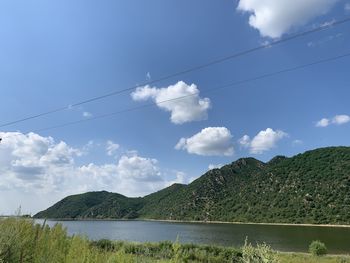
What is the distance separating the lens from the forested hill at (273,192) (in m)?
114

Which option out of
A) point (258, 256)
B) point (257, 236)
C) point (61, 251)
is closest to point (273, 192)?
point (257, 236)

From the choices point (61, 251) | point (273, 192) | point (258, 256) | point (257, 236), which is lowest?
point (258, 256)

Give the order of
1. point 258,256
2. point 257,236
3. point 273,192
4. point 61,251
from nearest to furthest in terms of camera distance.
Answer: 1. point 61,251
2. point 258,256
3. point 257,236
4. point 273,192

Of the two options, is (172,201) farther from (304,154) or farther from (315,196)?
(315,196)

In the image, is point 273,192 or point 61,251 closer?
point 61,251

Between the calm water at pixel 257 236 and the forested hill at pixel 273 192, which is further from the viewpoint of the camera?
the forested hill at pixel 273 192

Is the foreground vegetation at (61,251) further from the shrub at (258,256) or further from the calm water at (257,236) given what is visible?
the calm water at (257,236)

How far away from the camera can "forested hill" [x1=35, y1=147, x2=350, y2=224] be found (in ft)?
375

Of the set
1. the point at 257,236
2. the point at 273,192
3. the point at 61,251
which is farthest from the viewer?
the point at 273,192

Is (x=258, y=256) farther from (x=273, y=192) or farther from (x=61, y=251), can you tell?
(x=273, y=192)

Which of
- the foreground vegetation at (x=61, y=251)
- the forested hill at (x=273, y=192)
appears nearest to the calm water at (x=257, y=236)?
the foreground vegetation at (x=61, y=251)

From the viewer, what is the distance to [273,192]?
454ft

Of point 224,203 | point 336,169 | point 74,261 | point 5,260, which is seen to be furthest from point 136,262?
point 224,203

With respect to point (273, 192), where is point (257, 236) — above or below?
below
